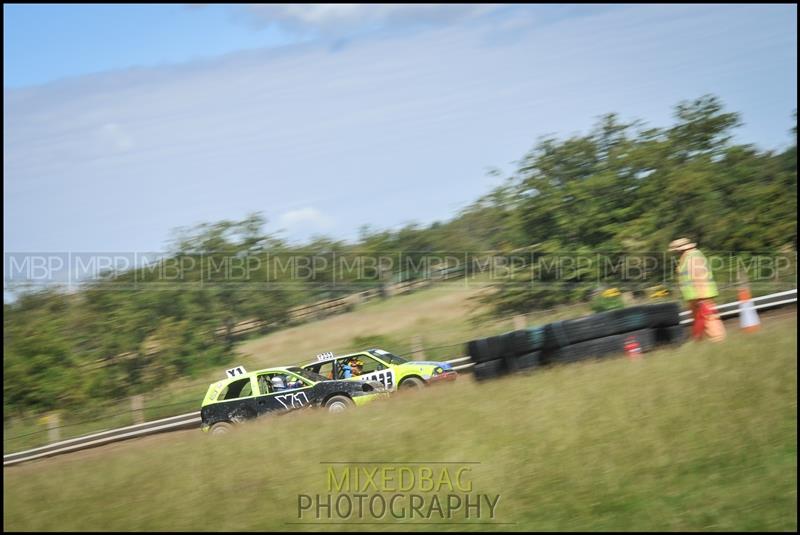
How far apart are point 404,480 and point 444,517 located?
2.95 feet

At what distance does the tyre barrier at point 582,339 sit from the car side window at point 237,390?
4019 mm

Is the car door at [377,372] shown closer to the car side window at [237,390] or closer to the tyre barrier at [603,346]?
the car side window at [237,390]

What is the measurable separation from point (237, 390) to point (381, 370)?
240 centimetres

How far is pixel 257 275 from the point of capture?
30.1 metres

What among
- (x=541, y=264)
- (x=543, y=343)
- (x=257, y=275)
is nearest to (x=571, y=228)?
(x=541, y=264)

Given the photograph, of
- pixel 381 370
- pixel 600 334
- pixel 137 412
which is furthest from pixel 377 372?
pixel 137 412

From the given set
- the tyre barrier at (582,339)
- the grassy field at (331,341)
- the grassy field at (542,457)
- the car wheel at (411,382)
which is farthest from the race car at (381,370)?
the grassy field at (331,341)

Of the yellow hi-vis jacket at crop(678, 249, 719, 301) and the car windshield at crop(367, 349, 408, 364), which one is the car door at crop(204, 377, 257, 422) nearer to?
the car windshield at crop(367, 349, 408, 364)

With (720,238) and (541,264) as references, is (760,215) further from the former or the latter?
(541,264)

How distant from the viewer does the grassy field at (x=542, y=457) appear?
780 cm

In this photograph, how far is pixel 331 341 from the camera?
23828 mm

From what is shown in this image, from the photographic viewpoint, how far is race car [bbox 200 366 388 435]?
43.1ft

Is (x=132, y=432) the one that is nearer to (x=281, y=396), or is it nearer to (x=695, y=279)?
(x=281, y=396)

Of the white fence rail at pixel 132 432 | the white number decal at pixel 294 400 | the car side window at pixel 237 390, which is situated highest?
the car side window at pixel 237 390
